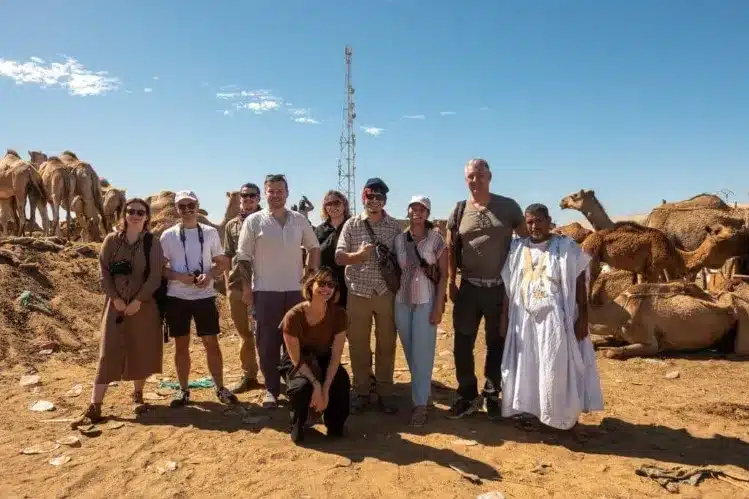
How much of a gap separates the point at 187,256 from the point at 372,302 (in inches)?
68.8

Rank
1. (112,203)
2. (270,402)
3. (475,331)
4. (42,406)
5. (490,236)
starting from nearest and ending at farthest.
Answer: (490,236) < (475,331) < (270,402) < (42,406) < (112,203)

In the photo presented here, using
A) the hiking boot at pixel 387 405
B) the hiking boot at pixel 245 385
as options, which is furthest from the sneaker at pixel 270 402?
the hiking boot at pixel 387 405

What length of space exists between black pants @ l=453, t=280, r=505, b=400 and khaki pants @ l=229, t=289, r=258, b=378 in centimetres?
217

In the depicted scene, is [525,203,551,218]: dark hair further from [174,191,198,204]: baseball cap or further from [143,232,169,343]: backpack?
[143,232,169,343]: backpack

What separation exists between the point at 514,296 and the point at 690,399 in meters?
2.40

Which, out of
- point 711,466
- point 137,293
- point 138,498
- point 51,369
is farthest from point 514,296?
point 51,369

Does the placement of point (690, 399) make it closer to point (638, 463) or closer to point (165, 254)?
point (638, 463)

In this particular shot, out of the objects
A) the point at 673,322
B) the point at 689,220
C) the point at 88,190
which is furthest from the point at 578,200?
the point at 88,190

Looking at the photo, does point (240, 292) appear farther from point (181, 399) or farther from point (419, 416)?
point (419, 416)

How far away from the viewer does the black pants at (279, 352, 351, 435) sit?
370cm

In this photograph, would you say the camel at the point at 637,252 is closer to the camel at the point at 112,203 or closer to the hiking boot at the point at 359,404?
the hiking boot at the point at 359,404

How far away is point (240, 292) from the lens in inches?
196

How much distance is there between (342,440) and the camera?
12.6ft

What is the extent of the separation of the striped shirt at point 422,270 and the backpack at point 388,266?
0.15ft
